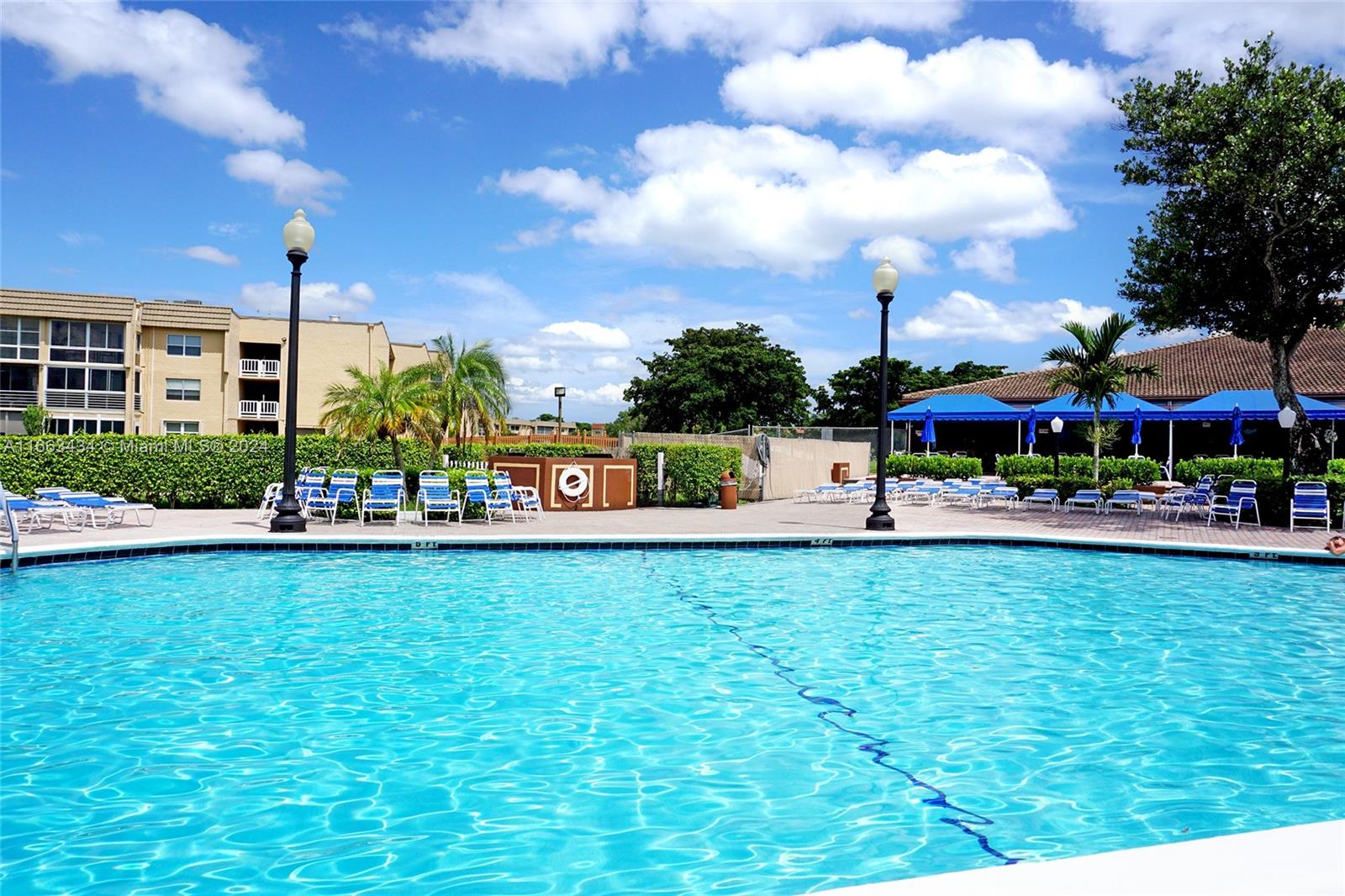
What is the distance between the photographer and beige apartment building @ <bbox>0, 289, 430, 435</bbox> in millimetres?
43625

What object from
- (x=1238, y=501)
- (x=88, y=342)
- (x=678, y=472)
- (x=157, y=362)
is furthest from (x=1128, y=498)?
(x=88, y=342)

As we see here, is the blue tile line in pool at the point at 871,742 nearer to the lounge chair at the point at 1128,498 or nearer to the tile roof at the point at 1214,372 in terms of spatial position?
the lounge chair at the point at 1128,498

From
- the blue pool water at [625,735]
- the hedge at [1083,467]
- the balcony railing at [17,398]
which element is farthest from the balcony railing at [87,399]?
the hedge at [1083,467]

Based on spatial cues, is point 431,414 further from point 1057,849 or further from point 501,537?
point 1057,849

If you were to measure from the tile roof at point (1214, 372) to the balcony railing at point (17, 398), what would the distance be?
42.7 metres

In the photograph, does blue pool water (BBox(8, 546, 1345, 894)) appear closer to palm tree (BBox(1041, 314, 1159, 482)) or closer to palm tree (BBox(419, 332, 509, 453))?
palm tree (BBox(419, 332, 509, 453))

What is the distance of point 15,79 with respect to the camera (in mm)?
15594

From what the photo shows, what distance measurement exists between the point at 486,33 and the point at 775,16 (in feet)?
13.3

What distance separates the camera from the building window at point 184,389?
46625 mm

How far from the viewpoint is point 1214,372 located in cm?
3412

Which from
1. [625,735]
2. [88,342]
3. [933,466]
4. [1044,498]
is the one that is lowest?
[625,735]

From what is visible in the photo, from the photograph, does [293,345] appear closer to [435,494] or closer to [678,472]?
[435,494]

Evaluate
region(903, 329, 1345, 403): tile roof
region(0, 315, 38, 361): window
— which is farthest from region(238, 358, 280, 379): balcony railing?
region(903, 329, 1345, 403): tile roof

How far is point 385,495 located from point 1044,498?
1469cm
